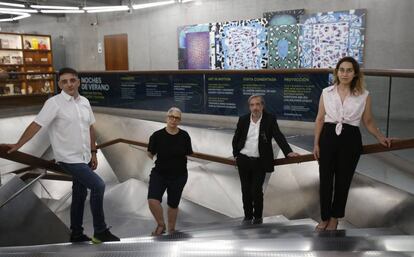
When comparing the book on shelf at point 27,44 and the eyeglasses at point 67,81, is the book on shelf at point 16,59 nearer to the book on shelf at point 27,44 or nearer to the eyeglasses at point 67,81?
the book on shelf at point 27,44

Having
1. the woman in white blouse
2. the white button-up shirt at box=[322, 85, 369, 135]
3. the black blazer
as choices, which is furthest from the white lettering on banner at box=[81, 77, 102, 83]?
the white button-up shirt at box=[322, 85, 369, 135]

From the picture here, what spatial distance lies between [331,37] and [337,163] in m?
6.69

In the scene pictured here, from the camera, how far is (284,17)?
9.78m

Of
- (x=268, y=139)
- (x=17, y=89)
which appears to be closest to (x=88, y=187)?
(x=268, y=139)

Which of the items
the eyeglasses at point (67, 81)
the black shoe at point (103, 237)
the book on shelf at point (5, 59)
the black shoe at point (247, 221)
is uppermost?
the book on shelf at point (5, 59)

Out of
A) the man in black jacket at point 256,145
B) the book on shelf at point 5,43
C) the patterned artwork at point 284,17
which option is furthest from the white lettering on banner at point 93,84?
the man in black jacket at point 256,145

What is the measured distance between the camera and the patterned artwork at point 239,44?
1033 centimetres

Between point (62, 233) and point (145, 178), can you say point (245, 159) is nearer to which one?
point (62, 233)

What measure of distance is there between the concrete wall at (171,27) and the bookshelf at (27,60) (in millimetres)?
1015

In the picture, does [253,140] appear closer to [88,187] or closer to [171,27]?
[88,187]

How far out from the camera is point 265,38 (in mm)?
10188

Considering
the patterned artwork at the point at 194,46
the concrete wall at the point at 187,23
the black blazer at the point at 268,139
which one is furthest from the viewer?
the patterned artwork at the point at 194,46

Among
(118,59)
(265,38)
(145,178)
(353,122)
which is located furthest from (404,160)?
(118,59)

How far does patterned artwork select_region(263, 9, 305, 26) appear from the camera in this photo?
957 centimetres
